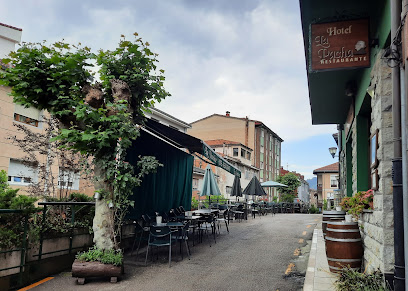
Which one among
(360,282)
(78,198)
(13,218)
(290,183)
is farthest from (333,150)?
(290,183)

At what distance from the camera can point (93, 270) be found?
562 centimetres

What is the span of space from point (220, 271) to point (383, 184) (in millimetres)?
3600

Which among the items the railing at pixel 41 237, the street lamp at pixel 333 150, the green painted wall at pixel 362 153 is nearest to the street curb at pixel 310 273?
the green painted wall at pixel 362 153

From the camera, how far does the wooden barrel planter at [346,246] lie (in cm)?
502

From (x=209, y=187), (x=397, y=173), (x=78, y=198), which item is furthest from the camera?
(x=209, y=187)

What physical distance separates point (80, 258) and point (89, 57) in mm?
3689

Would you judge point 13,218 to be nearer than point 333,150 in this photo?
Yes

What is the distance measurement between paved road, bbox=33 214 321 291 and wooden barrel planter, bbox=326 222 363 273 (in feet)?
2.65

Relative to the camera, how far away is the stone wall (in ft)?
12.6

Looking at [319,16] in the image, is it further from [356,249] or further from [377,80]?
[356,249]

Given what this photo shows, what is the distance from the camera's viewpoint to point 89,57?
6.29 m

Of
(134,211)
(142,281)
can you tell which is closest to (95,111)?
(142,281)

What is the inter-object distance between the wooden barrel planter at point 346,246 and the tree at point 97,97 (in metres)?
3.56

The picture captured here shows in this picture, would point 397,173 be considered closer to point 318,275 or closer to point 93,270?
point 318,275
